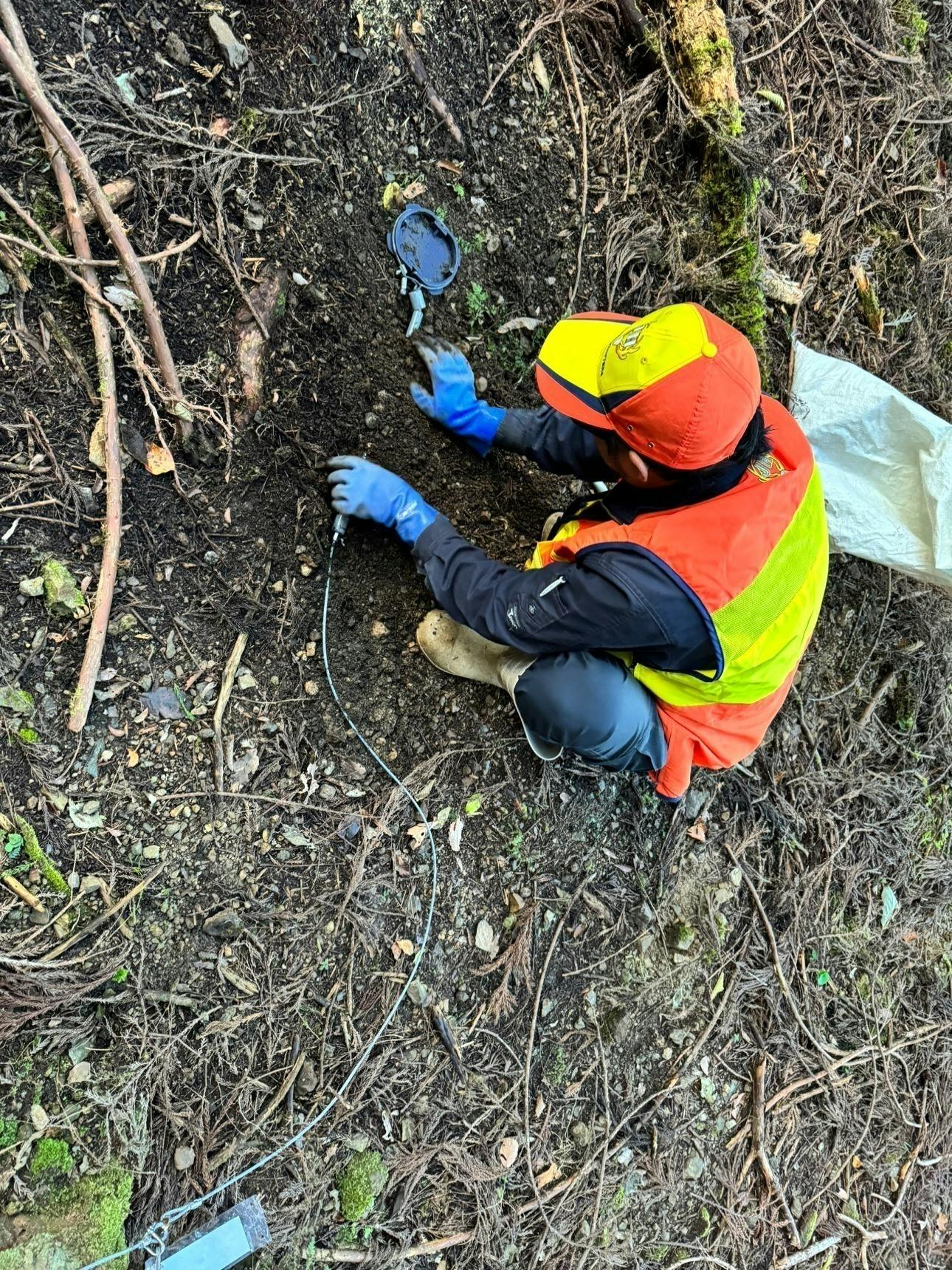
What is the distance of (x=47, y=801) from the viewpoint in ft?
5.61

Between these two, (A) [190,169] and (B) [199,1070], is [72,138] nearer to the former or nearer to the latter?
(A) [190,169]

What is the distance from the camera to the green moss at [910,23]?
301cm

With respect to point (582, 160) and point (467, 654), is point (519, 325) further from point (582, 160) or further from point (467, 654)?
point (467, 654)

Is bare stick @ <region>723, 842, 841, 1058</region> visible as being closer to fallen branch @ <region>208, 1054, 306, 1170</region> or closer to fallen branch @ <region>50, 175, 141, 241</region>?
fallen branch @ <region>208, 1054, 306, 1170</region>

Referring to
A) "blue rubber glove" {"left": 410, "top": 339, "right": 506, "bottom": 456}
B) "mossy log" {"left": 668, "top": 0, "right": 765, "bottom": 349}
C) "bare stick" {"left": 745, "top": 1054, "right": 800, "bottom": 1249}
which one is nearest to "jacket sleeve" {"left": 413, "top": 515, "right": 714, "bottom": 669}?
"blue rubber glove" {"left": 410, "top": 339, "right": 506, "bottom": 456}

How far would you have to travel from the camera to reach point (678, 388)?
1.51m

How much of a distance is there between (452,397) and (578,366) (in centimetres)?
50

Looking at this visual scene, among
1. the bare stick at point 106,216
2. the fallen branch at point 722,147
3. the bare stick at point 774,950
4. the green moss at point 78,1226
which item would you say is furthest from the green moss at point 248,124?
the bare stick at point 774,950

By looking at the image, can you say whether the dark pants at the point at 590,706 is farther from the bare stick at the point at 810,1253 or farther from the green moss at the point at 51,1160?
the bare stick at the point at 810,1253

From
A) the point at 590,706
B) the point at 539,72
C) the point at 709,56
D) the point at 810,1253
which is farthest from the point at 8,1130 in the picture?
the point at 709,56

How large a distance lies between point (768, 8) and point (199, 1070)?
3699 millimetres

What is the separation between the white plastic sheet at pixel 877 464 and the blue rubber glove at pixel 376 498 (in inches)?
55.0

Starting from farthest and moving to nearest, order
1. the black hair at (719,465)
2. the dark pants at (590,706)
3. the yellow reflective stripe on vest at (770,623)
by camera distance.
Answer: the dark pants at (590,706) < the yellow reflective stripe on vest at (770,623) < the black hair at (719,465)

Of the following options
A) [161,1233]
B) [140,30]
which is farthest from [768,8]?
[161,1233]
